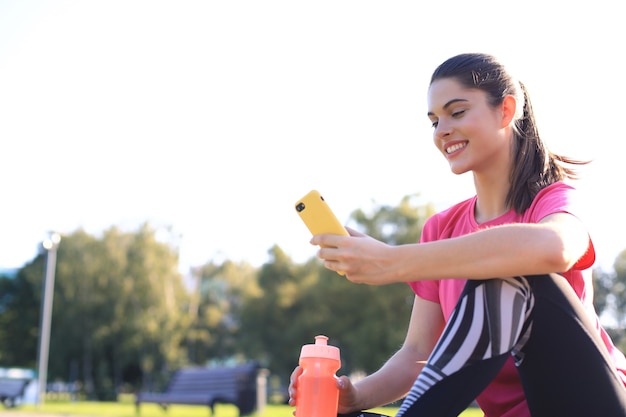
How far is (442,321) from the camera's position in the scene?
270 centimetres

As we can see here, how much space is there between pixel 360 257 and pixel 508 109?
2.71 feet

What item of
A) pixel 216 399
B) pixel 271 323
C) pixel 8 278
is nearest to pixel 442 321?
pixel 216 399

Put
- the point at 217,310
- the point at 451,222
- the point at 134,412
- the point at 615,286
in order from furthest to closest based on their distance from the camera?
the point at 217,310 < the point at 615,286 < the point at 134,412 < the point at 451,222

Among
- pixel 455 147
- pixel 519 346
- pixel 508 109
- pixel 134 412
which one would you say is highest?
pixel 508 109

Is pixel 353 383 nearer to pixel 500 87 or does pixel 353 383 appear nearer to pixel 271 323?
pixel 500 87

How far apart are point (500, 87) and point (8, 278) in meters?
55.1

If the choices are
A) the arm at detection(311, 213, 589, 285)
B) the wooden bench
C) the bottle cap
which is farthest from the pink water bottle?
the wooden bench

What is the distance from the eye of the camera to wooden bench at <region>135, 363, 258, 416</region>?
555 inches

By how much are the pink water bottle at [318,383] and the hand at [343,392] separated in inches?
1.2

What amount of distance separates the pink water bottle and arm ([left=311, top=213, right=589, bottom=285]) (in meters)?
0.41

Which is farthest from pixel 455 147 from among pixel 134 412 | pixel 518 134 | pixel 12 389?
pixel 12 389

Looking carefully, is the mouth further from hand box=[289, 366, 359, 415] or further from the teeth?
hand box=[289, 366, 359, 415]

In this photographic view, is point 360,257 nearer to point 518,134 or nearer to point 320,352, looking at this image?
point 320,352

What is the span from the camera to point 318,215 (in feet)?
6.56
